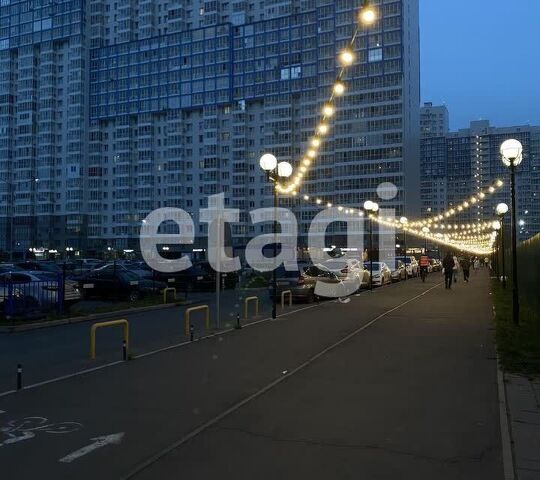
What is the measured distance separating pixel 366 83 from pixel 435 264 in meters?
45.6

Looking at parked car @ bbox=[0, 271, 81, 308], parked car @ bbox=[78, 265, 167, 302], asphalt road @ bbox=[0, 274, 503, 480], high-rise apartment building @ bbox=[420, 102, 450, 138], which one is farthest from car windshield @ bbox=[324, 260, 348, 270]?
high-rise apartment building @ bbox=[420, 102, 450, 138]

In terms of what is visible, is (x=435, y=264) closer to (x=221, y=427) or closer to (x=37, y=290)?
(x=37, y=290)

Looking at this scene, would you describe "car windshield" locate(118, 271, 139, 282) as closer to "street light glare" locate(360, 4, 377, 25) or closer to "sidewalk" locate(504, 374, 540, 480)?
"street light glare" locate(360, 4, 377, 25)

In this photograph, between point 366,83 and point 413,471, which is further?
point 366,83

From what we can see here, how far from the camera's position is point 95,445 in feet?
19.5

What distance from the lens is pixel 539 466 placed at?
526cm

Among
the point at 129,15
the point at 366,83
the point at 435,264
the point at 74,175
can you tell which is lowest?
the point at 435,264

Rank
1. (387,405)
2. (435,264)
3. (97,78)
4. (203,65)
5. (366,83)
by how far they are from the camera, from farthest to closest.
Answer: (97,78) < (203,65) < (366,83) < (435,264) < (387,405)

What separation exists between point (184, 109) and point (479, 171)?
7357 centimetres

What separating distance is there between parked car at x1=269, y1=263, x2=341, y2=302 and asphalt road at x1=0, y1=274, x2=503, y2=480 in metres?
11.6

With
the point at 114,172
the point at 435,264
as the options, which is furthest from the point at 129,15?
the point at 435,264

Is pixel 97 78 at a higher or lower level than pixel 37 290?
higher

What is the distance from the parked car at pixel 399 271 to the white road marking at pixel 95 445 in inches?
1461

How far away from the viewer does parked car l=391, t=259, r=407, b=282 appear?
42562 millimetres
